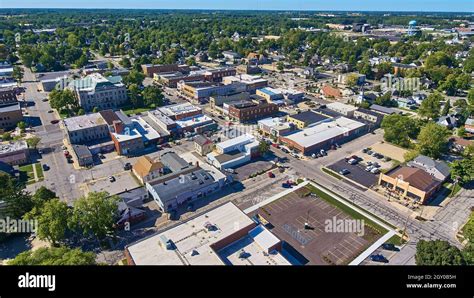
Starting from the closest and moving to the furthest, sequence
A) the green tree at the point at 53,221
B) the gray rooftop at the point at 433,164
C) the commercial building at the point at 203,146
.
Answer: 1. the green tree at the point at 53,221
2. the gray rooftop at the point at 433,164
3. the commercial building at the point at 203,146

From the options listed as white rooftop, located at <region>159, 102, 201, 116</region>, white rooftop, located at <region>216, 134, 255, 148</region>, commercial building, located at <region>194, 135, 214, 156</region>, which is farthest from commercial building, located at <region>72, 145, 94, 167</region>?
white rooftop, located at <region>216, 134, 255, 148</region>

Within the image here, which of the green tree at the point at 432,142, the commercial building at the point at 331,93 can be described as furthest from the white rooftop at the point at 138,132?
the commercial building at the point at 331,93

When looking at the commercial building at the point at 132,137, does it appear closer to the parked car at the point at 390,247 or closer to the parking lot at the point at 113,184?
the parking lot at the point at 113,184

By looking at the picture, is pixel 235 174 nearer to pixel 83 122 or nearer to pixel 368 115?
pixel 83 122

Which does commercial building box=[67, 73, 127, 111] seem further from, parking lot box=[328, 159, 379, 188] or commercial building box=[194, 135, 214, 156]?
parking lot box=[328, 159, 379, 188]

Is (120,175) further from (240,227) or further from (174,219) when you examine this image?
(240,227)

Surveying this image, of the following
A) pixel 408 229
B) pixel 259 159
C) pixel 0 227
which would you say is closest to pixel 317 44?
pixel 259 159

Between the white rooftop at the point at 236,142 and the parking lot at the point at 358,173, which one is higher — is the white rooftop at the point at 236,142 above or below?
above
